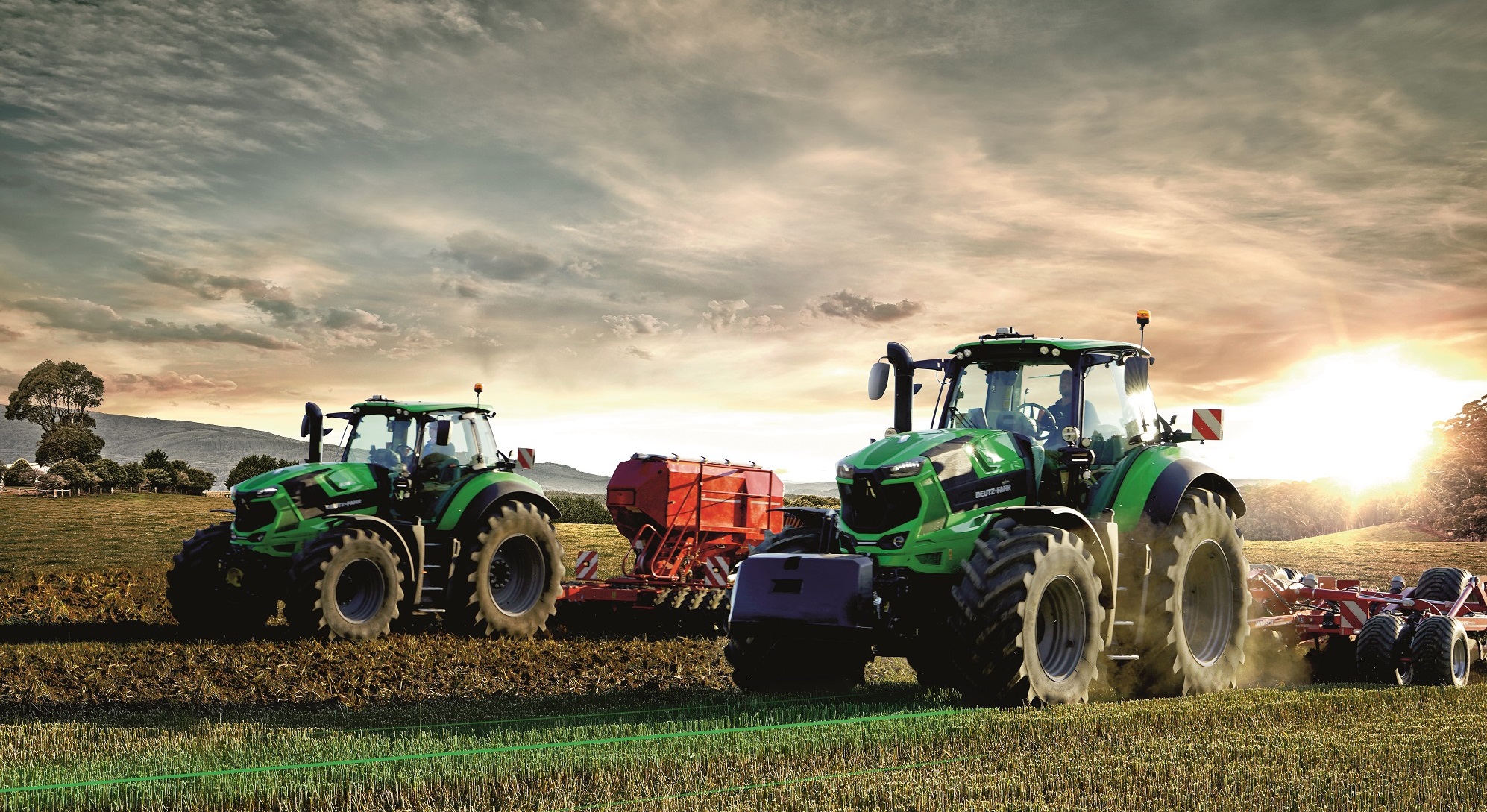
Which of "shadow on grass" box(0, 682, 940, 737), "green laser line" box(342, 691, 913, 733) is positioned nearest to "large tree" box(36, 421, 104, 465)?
"shadow on grass" box(0, 682, 940, 737)

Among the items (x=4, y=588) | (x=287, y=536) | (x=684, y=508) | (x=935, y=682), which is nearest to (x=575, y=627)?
(x=684, y=508)

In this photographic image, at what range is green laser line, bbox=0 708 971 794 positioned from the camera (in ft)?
22.2

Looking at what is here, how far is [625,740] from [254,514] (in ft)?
28.0

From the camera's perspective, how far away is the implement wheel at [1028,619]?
853 centimetres

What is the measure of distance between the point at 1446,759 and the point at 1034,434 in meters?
3.84

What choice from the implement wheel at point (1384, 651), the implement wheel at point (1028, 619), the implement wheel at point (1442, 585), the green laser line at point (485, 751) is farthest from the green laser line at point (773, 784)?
the implement wheel at point (1442, 585)

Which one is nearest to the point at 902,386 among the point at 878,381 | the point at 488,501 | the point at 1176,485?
the point at 878,381

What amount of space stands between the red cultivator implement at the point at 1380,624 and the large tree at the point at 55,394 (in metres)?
93.3

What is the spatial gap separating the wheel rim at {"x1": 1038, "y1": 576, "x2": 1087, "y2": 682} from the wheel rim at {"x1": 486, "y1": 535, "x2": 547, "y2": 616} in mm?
8079

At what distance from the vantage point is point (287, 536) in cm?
1449

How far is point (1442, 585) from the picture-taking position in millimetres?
13312

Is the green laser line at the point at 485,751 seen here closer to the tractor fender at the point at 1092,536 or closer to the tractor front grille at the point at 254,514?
the tractor fender at the point at 1092,536

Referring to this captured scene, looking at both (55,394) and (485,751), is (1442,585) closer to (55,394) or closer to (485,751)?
(485,751)

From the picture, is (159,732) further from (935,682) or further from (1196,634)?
(1196,634)
